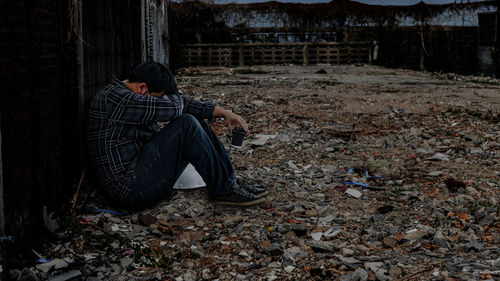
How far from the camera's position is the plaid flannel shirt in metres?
3.49

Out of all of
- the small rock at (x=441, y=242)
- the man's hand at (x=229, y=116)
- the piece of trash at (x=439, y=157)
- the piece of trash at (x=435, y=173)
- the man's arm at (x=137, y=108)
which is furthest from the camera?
the piece of trash at (x=439, y=157)

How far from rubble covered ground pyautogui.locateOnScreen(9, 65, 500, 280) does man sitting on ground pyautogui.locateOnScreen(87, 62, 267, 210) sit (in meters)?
0.27

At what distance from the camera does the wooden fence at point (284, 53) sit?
2219cm

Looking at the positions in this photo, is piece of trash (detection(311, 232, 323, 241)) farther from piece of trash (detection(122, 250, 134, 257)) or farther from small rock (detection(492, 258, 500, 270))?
piece of trash (detection(122, 250, 134, 257))

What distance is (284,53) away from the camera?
23.0 meters

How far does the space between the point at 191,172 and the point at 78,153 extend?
92 centimetres

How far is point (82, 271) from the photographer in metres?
2.84

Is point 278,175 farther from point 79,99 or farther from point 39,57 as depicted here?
point 39,57

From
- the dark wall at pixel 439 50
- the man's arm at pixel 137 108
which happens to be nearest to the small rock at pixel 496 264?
the man's arm at pixel 137 108

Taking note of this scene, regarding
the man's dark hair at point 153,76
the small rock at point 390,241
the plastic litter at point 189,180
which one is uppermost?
the man's dark hair at point 153,76

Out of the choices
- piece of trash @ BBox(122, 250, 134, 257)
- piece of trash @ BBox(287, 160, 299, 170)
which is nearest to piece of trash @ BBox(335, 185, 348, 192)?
piece of trash @ BBox(287, 160, 299, 170)

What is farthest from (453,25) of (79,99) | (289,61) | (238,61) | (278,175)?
(79,99)

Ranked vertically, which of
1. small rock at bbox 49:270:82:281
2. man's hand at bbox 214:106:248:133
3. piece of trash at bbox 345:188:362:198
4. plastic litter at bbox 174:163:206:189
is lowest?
small rock at bbox 49:270:82:281

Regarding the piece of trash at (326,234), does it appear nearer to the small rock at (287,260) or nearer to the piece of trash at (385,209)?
the small rock at (287,260)
